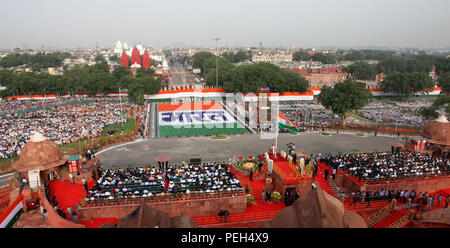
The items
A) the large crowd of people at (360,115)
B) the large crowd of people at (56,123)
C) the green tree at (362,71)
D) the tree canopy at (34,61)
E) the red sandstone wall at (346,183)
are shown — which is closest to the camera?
the red sandstone wall at (346,183)

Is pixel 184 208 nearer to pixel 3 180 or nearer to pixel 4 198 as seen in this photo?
pixel 4 198

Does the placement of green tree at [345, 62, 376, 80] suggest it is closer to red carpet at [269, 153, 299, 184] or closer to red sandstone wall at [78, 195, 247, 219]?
red carpet at [269, 153, 299, 184]

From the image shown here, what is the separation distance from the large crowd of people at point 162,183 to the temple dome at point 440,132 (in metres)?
18.8

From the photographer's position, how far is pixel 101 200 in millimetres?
15414

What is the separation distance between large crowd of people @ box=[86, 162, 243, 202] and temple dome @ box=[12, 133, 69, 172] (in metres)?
3.83

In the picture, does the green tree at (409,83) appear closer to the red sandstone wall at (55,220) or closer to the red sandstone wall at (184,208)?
the red sandstone wall at (184,208)

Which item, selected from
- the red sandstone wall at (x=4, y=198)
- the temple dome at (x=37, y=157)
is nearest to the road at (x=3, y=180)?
the red sandstone wall at (x=4, y=198)

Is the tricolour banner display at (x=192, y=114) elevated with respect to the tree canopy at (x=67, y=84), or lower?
lower

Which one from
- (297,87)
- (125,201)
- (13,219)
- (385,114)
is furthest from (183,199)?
(297,87)

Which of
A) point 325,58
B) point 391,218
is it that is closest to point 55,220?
point 391,218

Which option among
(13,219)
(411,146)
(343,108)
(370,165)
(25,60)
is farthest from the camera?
(25,60)

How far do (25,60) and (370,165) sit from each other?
15421 centimetres

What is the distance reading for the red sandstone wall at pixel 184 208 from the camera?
15383 mm
